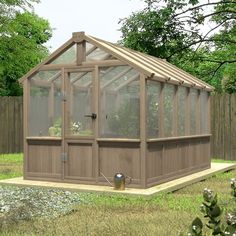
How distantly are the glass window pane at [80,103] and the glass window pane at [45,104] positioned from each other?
0.32m

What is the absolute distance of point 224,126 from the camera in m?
16.5

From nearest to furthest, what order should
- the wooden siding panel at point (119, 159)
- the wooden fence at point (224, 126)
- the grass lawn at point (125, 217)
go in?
the grass lawn at point (125, 217)
the wooden siding panel at point (119, 159)
the wooden fence at point (224, 126)

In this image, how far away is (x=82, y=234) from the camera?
5.72m

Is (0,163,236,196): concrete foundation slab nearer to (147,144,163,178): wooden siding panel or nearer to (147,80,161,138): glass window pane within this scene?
(147,144,163,178): wooden siding panel

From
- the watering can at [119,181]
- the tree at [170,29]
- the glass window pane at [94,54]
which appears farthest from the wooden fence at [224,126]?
the watering can at [119,181]

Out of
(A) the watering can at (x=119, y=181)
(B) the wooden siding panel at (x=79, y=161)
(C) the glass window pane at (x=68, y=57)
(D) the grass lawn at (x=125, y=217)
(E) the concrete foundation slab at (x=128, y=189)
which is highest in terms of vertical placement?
(C) the glass window pane at (x=68, y=57)

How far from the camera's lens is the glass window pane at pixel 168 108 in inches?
404

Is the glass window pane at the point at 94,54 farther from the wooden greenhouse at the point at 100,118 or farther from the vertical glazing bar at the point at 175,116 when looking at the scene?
the vertical glazing bar at the point at 175,116

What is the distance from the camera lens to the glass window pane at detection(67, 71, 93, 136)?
32.3 feet

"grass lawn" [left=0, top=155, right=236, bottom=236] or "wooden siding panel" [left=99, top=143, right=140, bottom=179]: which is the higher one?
"wooden siding panel" [left=99, top=143, right=140, bottom=179]

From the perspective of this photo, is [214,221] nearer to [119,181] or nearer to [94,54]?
[119,181]

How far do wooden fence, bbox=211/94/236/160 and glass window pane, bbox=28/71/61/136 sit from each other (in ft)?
25.1

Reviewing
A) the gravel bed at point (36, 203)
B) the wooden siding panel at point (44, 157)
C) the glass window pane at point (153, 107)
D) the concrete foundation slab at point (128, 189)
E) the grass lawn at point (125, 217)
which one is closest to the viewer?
the grass lawn at point (125, 217)

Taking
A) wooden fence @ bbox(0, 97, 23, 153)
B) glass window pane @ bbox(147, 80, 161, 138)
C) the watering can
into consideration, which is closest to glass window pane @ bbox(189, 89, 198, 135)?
glass window pane @ bbox(147, 80, 161, 138)
